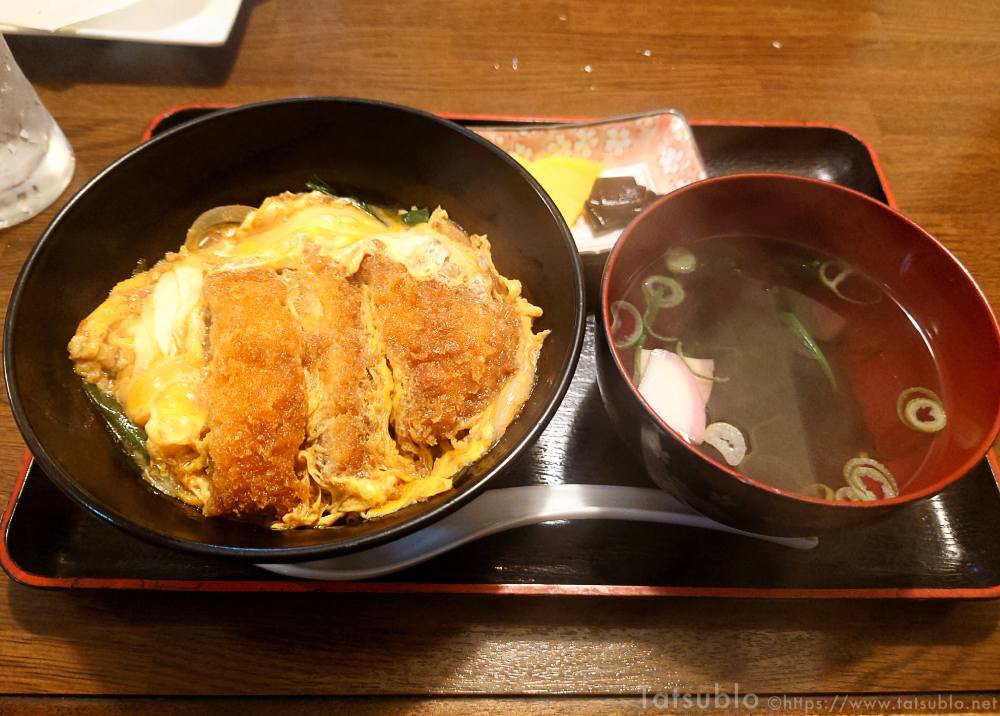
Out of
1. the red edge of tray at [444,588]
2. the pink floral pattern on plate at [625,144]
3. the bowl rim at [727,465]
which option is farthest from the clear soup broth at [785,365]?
the pink floral pattern on plate at [625,144]

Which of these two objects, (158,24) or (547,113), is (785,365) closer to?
(547,113)

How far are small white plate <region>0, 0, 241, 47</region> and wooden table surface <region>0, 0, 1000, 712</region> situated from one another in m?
0.06

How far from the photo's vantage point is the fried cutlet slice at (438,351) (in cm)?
126

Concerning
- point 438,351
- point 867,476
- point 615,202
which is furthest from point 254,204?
point 867,476

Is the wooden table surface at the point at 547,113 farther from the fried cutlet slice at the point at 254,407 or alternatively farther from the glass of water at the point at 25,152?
the fried cutlet slice at the point at 254,407

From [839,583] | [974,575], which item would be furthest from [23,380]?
[974,575]

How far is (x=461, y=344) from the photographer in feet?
4.22

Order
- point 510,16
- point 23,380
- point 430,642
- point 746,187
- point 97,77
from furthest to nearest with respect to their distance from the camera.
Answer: point 510,16 < point 97,77 < point 746,187 < point 430,642 < point 23,380

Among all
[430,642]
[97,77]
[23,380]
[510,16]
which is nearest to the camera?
[23,380]

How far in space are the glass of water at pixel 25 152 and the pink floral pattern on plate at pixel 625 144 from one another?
1.33 m

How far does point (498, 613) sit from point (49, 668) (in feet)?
3.04

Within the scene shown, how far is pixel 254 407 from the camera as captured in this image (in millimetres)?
1157

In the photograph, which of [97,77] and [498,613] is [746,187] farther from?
[97,77]

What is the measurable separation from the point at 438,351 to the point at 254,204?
0.75m
